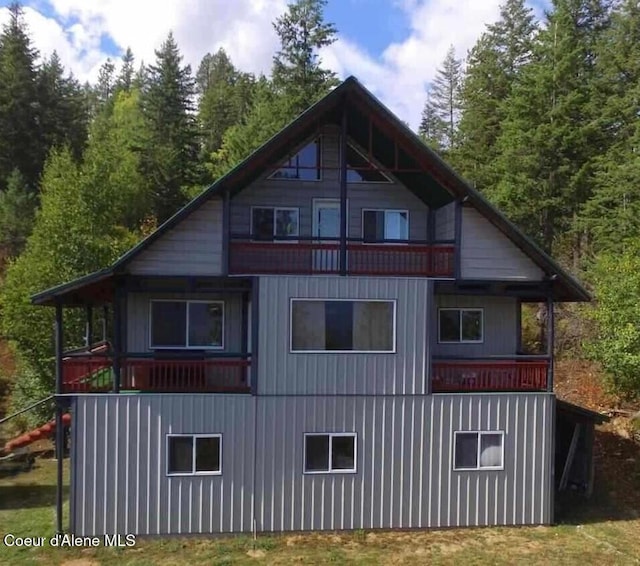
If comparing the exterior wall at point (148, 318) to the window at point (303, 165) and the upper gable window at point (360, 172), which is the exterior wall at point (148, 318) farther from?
the upper gable window at point (360, 172)

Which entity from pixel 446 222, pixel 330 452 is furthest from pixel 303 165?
pixel 330 452

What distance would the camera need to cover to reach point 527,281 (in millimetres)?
15766

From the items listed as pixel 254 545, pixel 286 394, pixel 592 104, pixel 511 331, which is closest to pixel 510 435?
pixel 511 331

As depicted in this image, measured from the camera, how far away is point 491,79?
3997 cm

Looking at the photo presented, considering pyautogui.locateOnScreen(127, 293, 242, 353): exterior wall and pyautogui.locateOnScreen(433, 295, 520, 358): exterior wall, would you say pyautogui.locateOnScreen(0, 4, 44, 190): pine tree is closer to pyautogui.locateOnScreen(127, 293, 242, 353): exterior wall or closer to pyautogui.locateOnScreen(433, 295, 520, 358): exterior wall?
pyautogui.locateOnScreen(127, 293, 242, 353): exterior wall

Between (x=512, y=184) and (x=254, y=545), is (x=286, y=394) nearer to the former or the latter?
(x=254, y=545)

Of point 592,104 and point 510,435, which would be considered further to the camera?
point 592,104

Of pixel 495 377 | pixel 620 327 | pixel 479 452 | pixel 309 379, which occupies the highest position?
pixel 620 327

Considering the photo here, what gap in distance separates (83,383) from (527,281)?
11.2 metres

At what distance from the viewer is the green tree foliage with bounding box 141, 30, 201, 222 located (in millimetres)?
40375

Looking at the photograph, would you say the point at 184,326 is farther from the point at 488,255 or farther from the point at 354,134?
the point at 488,255

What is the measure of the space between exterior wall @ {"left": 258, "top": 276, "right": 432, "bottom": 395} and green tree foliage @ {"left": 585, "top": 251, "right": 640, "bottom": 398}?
11.2 m

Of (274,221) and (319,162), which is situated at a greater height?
(319,162)

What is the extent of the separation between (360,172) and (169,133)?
29.0 m
